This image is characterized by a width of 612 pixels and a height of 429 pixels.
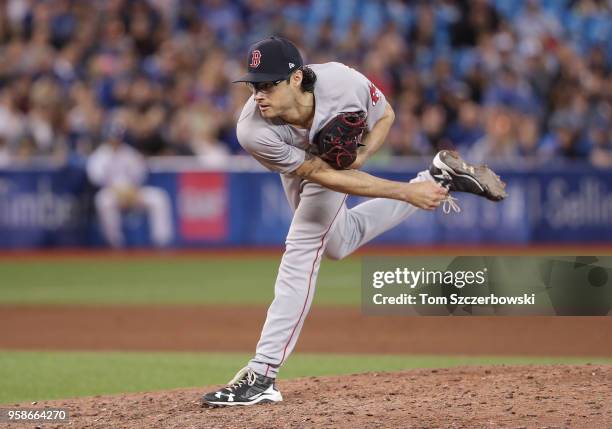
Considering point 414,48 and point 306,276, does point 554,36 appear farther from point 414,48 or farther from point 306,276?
point 306,276

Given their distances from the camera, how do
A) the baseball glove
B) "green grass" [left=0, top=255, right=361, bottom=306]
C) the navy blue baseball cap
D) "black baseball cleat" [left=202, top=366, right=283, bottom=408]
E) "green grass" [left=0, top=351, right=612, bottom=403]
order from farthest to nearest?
1. "green grass" [left=0, top=255, right=361, bottom=306]
2. "green grass" [left=0, top=351, right=612, bottom=403]
3. "black baseball cleat" [left=202, top=366, right=283, bottom=408]
4. the baseball glove
5. the navy blue baseball cap

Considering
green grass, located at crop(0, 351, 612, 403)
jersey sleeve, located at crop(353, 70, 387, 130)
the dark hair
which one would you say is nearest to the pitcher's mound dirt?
green grass, located at crop(0, 351, 612, 403)

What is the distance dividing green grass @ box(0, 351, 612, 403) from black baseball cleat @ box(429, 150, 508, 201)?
1.96 meters

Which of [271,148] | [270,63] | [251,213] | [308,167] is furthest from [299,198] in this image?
[251,213]

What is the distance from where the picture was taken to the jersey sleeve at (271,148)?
17.7 feet

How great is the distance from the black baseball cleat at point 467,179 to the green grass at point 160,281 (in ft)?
17.4

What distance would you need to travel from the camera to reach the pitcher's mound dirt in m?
5.06

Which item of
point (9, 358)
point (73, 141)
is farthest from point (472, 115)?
point (9, 358)

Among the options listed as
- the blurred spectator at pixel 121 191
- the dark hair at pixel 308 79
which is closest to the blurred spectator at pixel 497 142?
the blurred spectator at pixel 121 191

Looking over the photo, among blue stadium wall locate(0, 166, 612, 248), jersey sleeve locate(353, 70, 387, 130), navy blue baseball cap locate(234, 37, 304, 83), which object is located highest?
navy blue baseball cap locate(234, 37, 304, 83)

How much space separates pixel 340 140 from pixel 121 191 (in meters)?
10.4

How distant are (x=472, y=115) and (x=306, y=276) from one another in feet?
36.9

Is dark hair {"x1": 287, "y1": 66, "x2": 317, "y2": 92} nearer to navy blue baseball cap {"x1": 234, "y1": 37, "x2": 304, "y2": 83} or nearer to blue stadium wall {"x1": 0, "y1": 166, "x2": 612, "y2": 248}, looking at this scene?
navy blue baseball cap {"x1": 234, "y1": 37, "x2": 304, "y2": 83}

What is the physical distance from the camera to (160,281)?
42.8 ft
